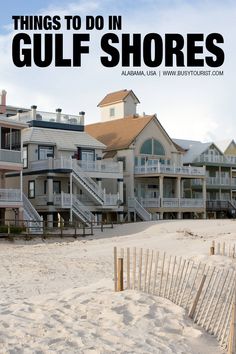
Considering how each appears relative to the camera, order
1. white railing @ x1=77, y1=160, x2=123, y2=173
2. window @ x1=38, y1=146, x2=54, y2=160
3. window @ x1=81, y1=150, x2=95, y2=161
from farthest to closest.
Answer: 1. window @ x1=81, y1=150, x2=95, y2=161
2. white railing @ x1=77, y1=160, x2=123, y2=173
3. window @ x1=38, y1=146, x2=54, y2=160

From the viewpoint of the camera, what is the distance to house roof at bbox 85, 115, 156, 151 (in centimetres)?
5464

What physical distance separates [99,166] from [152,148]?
375 inches

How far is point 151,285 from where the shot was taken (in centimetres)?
1452

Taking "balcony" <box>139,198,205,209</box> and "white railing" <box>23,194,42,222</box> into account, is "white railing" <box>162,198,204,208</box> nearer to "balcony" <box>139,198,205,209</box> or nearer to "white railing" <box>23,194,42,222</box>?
"balcony" <box>139,198,205,209</box>

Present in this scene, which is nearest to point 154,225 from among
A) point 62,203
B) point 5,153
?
point 62,203

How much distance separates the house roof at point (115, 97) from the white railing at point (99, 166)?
51.2 ft

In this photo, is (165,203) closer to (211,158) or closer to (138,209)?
(138,209)

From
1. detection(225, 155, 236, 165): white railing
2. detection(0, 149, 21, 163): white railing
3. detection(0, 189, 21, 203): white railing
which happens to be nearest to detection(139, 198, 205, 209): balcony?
detection(225, 155, 236, 165): white railing

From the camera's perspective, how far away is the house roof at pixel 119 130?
179ft

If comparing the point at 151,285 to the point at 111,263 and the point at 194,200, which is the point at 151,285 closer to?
the point at 111,263

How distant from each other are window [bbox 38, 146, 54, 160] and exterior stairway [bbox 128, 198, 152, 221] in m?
8.34

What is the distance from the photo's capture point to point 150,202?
2015 inches

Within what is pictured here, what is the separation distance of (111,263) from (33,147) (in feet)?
79.4

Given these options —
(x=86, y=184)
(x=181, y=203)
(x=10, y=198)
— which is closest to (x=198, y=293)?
(x=10, y=198)
